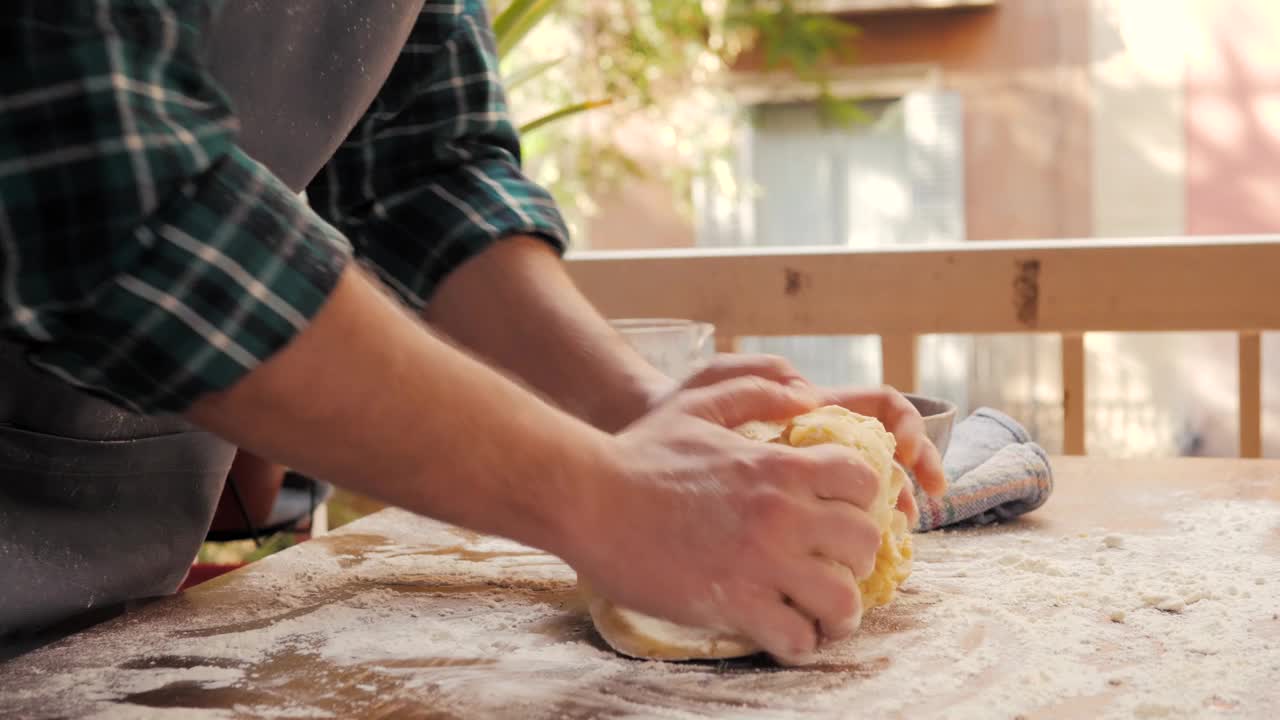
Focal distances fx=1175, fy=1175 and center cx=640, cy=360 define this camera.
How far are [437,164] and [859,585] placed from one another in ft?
1.54

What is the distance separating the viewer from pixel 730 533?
0.66 metres

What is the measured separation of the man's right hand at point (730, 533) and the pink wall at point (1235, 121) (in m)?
4.84

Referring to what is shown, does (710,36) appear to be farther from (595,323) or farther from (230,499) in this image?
(595,323)

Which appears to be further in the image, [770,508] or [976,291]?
[976,291]

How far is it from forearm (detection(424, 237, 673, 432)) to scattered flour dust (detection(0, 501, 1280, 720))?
0.14 metres

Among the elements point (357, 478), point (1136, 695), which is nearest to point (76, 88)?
point (357, 478)

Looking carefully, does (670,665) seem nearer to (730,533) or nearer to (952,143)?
(730,533)

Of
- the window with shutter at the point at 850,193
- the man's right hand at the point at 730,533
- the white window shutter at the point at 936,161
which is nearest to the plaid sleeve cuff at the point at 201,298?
the man's right hand at the point at 730,533

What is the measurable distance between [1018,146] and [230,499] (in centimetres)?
446

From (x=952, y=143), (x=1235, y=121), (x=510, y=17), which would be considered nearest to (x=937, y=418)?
(x=510, y=17)

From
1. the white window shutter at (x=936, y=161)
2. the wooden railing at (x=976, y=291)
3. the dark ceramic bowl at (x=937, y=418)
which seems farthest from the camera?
the white window shutter at (x=936, y=161)

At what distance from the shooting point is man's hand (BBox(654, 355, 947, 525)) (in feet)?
2.92

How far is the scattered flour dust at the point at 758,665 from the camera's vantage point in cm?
63

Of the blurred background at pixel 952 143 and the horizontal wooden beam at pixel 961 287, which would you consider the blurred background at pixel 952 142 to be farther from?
the horizontal wooden beam at pixel 961 287
